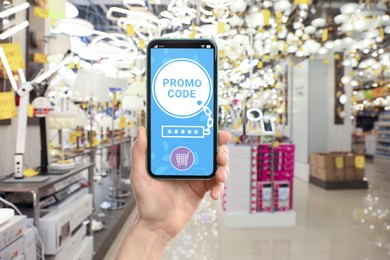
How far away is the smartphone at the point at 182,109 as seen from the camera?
788 millimetres

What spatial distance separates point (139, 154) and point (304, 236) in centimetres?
360

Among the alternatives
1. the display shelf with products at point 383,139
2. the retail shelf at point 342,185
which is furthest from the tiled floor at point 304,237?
the display shelf with products at point 383,139

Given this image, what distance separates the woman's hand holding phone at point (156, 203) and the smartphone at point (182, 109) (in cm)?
3

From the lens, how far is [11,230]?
1.35m

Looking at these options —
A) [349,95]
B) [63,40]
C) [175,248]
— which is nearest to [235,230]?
[175,248]

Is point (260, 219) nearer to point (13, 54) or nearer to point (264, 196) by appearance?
point (264, 196)

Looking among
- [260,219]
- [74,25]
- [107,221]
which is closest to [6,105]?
[74,25]

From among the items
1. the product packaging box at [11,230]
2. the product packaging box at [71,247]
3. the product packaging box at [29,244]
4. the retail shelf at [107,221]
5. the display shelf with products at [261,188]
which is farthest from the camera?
the display shelf with products at [261,188]

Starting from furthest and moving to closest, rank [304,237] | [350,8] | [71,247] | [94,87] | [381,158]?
1. [381,158]
2. [94,87]
3. [304,237]
4. [350,8]
5. [71,247]

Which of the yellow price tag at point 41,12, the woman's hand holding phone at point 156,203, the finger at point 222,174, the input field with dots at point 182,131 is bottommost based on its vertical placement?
the woman's hand holding phone at point 156,203

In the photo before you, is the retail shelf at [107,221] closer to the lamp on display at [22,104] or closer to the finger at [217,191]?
the lamp on display at [22,104]

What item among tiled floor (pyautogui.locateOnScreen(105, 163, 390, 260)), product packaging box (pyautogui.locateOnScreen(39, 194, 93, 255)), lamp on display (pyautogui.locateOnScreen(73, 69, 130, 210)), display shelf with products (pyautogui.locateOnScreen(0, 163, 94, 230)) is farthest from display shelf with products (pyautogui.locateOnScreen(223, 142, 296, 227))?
display shelf with products (pyautogui.locateOnScreen(0, 163, 94, 230))

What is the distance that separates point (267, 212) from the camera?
13.8 ft

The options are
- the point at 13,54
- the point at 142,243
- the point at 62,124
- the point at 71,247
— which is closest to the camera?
the point at 142,243
